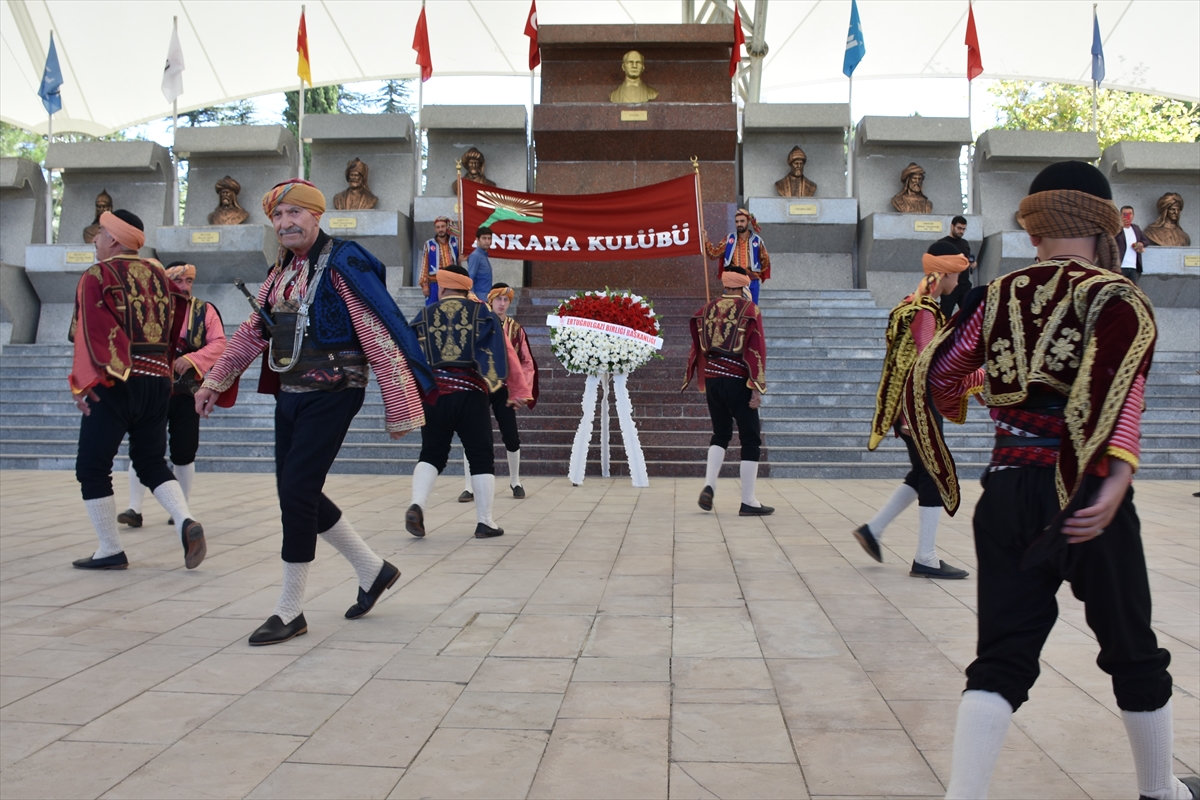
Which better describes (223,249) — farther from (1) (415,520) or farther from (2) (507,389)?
(1) (415,520)

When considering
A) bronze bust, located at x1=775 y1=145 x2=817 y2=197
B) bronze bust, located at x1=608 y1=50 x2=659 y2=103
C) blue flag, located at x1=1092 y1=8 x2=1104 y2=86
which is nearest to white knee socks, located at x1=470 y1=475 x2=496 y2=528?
bronze bust, located at x1=608 y1=50 x2=659 y2=103

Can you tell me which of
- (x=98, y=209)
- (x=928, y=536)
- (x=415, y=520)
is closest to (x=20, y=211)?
(x=98, y=209)

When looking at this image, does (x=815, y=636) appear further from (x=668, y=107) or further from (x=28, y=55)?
(x=28, y=55)

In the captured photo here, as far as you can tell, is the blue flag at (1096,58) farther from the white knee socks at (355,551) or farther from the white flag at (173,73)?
the white knee socks at (355,551)

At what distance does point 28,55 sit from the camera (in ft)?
95.1

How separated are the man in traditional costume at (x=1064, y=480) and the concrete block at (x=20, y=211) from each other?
24.4 metres

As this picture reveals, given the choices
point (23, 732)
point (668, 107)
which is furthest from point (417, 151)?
point (23, 732)

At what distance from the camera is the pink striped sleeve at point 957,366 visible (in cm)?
290

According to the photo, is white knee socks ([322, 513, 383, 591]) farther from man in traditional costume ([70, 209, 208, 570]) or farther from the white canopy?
the white canopy

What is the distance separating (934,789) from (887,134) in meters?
21.5

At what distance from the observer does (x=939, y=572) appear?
20.5ft

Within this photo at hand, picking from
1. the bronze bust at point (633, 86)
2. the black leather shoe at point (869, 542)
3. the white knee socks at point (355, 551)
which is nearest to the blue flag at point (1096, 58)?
the bronze bust at point (633, 86)

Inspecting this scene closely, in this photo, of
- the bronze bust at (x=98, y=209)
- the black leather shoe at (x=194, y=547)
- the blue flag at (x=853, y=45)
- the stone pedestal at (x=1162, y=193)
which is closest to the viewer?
the black leather shoe at (x=194, y=547)

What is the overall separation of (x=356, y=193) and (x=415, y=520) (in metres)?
16.6
